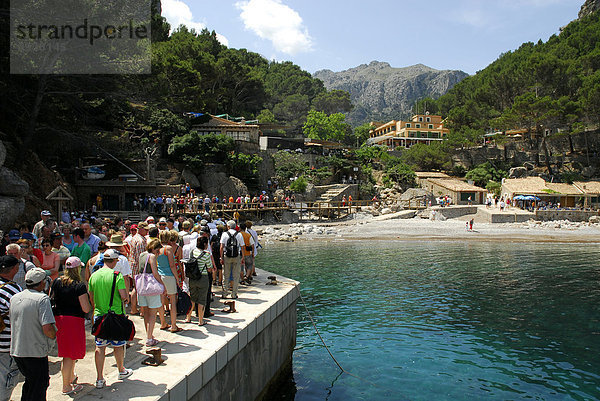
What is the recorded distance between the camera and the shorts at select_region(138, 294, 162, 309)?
6379mm

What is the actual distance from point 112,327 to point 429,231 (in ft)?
113

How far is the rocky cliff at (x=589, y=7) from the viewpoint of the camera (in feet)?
269

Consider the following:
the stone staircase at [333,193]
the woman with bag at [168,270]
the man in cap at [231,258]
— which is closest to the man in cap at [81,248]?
the woman with bag at [168,270]

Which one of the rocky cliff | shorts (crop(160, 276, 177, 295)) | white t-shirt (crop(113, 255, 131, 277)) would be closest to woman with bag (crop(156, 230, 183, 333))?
shorts (crop(160, 276, 177, 295))

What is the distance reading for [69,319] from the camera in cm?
481

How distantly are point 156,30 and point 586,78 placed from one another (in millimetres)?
56890

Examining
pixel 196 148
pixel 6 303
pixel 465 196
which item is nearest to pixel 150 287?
pixel 6 303

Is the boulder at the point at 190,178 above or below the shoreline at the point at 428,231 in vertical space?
above

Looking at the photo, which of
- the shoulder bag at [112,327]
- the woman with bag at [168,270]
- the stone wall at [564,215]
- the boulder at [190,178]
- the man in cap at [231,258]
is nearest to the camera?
the shoulder bag at [112,327]

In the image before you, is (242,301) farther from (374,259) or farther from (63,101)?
(63,101)

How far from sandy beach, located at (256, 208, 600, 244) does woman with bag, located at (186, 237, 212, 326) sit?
76.4 feet

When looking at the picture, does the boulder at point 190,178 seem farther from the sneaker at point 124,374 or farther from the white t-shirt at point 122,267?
the sneaker at point 124,374

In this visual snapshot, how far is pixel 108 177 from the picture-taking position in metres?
34.1

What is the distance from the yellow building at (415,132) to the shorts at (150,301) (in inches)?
2990
